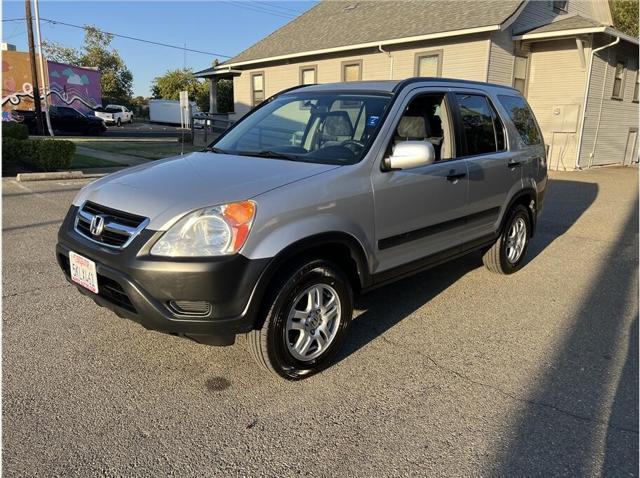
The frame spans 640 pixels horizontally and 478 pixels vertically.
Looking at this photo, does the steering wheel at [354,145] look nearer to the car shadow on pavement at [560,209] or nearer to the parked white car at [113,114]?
the car shadow on pavement at [560,209]

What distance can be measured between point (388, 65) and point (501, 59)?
12.3 ft

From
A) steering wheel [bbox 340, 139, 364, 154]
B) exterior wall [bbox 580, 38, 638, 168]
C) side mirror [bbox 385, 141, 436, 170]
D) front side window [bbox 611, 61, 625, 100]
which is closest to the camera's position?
side mirror [bbox 385, 141, 436, 170]

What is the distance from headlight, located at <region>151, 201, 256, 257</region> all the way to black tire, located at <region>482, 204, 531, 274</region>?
10.8 feet

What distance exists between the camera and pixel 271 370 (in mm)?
3086

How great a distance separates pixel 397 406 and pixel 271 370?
0.79 metres

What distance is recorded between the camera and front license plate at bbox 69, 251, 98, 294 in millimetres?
2975

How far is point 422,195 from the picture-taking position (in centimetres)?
383

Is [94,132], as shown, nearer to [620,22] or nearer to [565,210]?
[565,210]

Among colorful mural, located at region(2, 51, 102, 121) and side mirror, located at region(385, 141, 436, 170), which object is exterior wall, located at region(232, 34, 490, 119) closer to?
side mirror, located at region(385, 141, 436, 170)

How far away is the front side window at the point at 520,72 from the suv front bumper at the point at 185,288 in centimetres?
1509

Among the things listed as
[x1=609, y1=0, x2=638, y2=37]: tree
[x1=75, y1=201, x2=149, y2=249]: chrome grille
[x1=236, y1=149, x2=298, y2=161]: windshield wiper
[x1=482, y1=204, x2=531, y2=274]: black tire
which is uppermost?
[x1=609, y1=0, x2=638, y2=37]: tree

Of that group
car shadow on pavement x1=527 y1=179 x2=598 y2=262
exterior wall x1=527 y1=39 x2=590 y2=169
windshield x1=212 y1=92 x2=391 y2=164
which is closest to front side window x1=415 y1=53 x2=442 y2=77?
exterior wall x1=527 y1=39 x2=590 y2=169

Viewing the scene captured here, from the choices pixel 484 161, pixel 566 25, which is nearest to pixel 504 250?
pixel 484 161

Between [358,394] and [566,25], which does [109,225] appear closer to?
[358,394]
